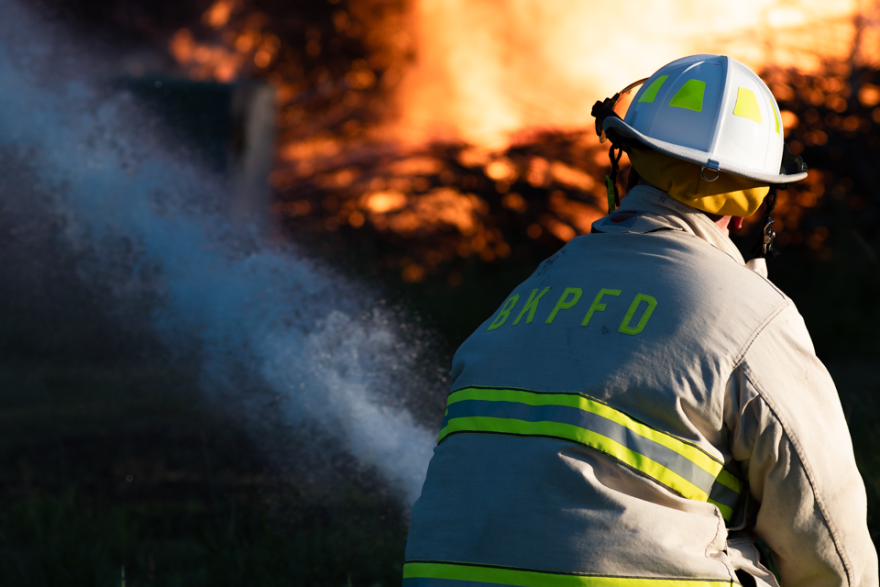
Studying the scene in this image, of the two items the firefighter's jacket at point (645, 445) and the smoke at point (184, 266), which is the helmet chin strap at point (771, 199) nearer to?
the firefighter's jacket at point (645, 445)

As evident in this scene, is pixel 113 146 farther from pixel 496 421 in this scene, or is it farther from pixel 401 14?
pixel 496 421

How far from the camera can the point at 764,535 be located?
6.48ft

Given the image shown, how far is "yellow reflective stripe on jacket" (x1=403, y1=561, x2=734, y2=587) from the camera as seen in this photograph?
174cm

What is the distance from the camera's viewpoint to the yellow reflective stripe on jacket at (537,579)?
1739 millimetres

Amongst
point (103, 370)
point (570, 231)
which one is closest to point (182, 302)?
point (103, 370)

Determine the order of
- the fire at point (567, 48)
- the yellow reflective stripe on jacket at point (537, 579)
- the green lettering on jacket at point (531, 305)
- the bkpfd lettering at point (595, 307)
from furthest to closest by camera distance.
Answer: the fire at point (567, 48) < the green lettering on jacket at point (531, 305) < the bkpfd lettering at point (595, 307) < the yellow reflective stripe on jacket at point (537, 579)

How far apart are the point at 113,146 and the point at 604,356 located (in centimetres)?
555

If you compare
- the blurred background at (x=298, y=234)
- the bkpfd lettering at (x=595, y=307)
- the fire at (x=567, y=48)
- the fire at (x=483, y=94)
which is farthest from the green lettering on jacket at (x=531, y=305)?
the fire at (x=567, y=48)

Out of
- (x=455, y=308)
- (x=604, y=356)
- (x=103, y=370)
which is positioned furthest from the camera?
(x=455, y=308)

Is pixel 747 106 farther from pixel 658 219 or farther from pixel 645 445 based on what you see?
pixel 645 445

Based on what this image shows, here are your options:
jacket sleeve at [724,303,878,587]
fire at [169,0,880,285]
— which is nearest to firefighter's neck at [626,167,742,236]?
jacket sleeve at [724,303,878,587]

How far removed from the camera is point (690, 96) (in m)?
2.26

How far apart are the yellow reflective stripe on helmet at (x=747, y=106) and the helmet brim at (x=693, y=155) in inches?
5.7

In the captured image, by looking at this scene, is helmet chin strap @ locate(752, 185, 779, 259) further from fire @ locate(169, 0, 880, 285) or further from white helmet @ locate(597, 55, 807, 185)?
fire @ locate(169, 0, 880, 285)
